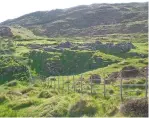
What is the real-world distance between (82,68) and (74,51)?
563 inches

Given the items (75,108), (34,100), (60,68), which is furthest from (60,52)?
(75,108)

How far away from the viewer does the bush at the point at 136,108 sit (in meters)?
21.4

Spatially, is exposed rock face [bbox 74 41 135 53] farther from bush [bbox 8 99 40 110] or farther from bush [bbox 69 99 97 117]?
bush [bbox 69 99 97 117]

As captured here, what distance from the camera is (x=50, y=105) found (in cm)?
2864

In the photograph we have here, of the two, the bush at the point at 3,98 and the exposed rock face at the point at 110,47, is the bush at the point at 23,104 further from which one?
the exposed rock face at the point at 110,47

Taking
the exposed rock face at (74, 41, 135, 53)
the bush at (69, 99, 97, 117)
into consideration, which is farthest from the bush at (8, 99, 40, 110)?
the exposed rock face at (74, 41, 135, 53)

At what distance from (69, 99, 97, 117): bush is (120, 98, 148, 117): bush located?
3084 millimetres

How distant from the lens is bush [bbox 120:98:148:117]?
21.4 meters

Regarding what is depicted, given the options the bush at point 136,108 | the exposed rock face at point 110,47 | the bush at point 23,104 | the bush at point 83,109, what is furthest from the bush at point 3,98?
the exposed rock face at point 110,47

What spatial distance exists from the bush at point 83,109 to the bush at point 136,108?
3084 millimetres

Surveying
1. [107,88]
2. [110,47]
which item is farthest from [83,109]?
[110,47]

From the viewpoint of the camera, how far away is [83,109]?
82.8 feet

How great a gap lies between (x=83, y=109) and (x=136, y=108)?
4.46 meters

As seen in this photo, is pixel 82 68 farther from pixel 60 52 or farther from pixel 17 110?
pixel 17 110
